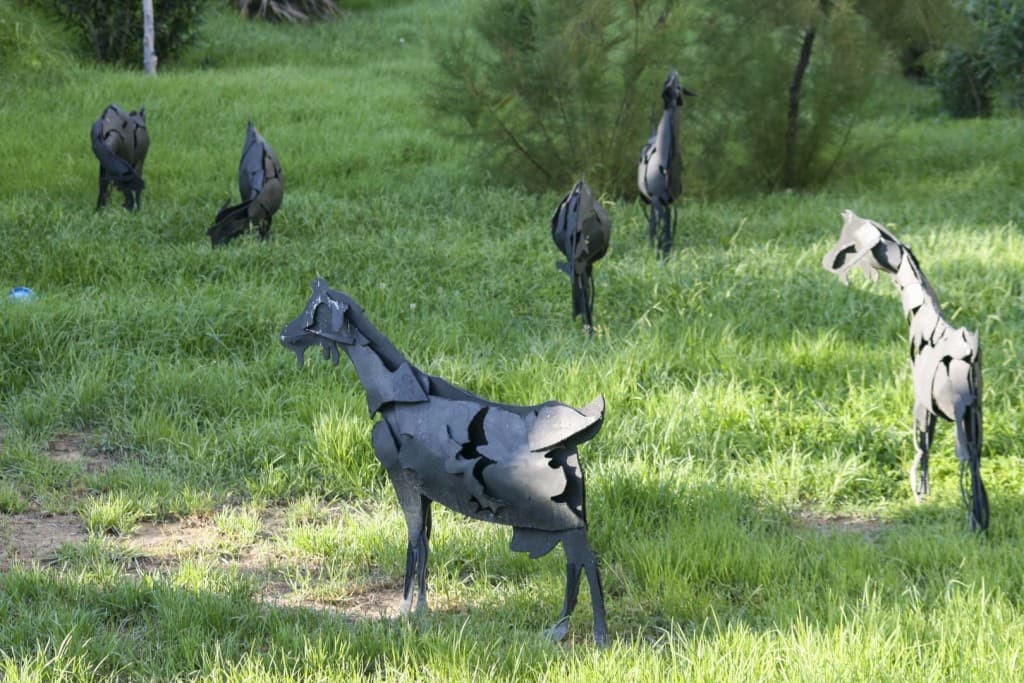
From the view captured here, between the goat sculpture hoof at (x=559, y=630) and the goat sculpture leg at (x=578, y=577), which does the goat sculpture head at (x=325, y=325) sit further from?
the goat sculpture hoof at (x=559, y=630)

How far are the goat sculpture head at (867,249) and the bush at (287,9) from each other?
15.1m

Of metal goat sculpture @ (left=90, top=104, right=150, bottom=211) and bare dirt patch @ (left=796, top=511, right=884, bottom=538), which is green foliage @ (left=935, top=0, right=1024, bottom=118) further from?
bare dirt patch @ (left=796, top=511, right=884, bottom=538)

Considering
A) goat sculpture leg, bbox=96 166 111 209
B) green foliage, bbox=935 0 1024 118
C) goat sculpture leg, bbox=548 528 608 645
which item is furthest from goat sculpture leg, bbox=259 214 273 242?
green foliage, bbox=935 0 1024 118

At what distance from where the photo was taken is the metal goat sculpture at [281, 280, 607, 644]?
10.1 ft

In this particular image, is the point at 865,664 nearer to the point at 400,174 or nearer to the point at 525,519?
the point at 525,519

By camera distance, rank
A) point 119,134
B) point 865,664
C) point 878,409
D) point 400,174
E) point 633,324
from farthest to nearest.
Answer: point 400,174
point 119,134
point 633,324
point 878,409
point 865,664

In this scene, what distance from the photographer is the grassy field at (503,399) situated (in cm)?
322

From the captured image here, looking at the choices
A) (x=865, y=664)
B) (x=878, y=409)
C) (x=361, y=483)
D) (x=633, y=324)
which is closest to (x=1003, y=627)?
(x=865, y=664)

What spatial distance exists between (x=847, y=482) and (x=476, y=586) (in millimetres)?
1680

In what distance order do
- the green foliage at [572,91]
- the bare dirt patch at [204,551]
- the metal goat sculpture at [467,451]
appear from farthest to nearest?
the green foliage at [572,91] → the bare dirt patch at [204,551] → the metal goat sculpture at [467,451]

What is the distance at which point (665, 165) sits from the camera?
731 centimetres

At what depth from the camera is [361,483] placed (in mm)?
4633

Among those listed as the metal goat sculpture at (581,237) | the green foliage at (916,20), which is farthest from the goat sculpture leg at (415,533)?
the green foliage at (916,20)

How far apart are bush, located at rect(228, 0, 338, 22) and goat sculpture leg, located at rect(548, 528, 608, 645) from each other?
639 inches
